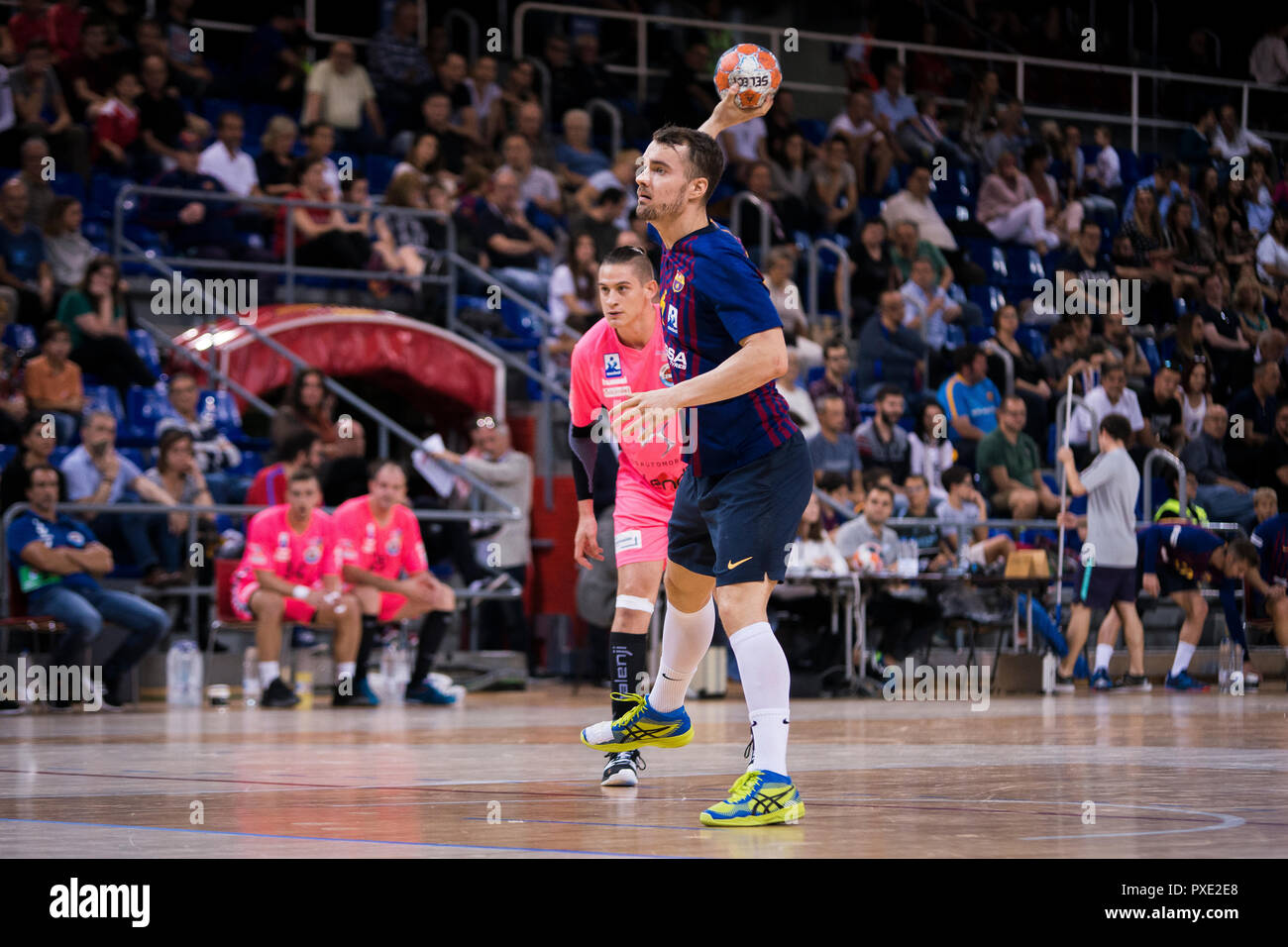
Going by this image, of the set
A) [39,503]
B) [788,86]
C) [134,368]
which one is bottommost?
[39,503]

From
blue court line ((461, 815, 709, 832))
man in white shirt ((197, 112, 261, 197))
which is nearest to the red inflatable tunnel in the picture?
man in white shirt ((197, 112, 261, 197))

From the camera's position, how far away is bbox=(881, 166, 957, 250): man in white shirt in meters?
21.9

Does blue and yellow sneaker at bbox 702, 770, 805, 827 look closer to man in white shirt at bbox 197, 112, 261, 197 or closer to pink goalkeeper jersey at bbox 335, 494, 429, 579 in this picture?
pink goalkeeper jersey at bbox 335, 494, 429, 579

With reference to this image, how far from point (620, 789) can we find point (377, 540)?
7.78 metres

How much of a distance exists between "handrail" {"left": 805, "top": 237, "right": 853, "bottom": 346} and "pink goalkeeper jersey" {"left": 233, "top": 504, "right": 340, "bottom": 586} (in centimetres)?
701

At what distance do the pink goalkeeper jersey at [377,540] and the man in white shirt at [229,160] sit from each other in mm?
4299

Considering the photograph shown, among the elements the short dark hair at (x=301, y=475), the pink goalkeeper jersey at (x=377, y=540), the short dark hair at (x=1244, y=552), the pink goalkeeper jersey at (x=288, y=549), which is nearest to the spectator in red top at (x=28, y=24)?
the short dark hair at (x=301, y=475)

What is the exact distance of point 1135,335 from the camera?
22.5 meters

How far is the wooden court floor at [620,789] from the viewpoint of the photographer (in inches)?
203

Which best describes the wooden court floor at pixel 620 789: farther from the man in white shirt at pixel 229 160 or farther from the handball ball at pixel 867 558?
the man in white shirt at pixel 229 160
